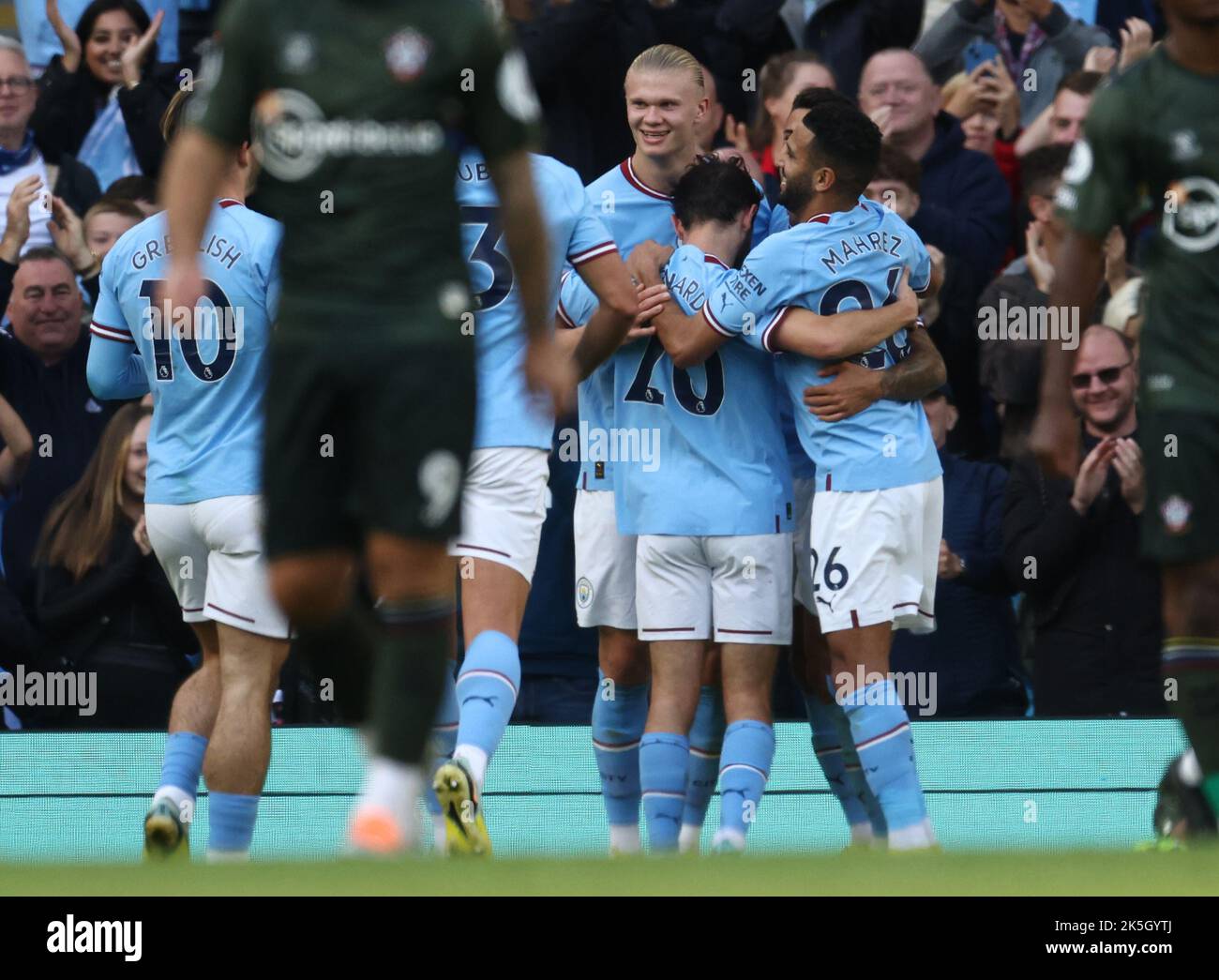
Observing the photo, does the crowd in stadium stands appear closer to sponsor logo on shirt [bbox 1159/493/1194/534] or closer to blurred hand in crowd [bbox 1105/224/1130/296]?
blurred hand in crowd [bbox 1105/224/1130/296]

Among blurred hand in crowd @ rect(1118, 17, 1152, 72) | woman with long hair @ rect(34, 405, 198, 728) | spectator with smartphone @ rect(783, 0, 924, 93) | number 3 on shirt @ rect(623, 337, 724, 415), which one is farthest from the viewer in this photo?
spectator with smartphone @ rect(783, 0, 924, 93)

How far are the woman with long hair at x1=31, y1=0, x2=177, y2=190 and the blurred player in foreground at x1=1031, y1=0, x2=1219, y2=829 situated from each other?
6.07m

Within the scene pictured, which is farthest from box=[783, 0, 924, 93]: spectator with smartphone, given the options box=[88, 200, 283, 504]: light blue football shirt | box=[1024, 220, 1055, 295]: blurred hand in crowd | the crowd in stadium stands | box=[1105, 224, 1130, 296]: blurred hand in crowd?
box=[88, 200, 283, 504]: light blue football shirt

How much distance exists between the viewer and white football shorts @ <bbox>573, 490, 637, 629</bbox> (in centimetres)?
739

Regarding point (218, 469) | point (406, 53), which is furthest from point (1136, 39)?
point (406, 53)

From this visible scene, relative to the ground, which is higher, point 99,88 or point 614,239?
point 99,88

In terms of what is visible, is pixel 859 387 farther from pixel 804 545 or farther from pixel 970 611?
pixel 970 611

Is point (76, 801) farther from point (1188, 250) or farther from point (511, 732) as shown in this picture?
point (1188, 250)

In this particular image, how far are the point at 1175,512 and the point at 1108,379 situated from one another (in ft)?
12.1

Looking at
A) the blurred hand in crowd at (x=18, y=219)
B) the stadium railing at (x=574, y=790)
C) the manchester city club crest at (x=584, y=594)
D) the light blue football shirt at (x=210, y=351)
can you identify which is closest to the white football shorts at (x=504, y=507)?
the manchester city club crest at (x=584, y=594)

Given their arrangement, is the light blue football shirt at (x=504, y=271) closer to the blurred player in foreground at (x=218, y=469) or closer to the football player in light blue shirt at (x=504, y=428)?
the football player in light blue shirt at (x=504, y=428)

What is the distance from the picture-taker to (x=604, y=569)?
7418 mm

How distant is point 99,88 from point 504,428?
4.27 meters
